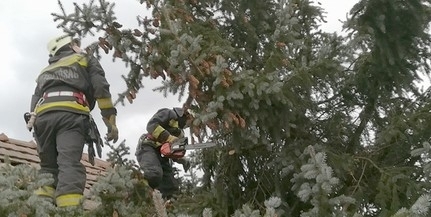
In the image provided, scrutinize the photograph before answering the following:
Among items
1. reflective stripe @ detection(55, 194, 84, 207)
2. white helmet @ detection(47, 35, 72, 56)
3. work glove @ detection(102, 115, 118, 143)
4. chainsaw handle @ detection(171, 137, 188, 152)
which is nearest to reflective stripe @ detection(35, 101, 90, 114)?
work glove @ detection(102, 115, 118, 143)

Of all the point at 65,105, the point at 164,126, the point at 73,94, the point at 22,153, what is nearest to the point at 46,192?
the point at 65,105

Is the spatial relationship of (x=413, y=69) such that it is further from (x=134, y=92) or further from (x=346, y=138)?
(x=134, y=92)

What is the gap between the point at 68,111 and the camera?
17.1ft

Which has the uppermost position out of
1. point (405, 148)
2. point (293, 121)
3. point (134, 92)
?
point (134, 92)

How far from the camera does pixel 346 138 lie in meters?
4.84

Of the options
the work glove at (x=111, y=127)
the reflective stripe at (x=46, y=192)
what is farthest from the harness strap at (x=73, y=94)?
the reflective stripe at (x=46, y=192)

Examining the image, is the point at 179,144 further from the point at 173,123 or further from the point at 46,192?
the point at 46,192

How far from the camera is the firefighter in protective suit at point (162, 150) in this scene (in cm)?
615

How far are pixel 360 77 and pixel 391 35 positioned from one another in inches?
14.0

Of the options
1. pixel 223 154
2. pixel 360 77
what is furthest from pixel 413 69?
pixel 223 154

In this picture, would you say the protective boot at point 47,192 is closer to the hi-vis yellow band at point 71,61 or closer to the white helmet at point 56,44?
the hi-vis yellow band at point 71,61

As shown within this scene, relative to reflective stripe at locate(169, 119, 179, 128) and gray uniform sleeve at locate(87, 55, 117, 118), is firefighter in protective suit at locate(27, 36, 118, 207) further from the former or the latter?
reflective stripe at locate(169, 119, 179, 128)

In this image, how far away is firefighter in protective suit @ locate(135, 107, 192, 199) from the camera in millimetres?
6151

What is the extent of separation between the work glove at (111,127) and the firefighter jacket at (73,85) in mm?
51
